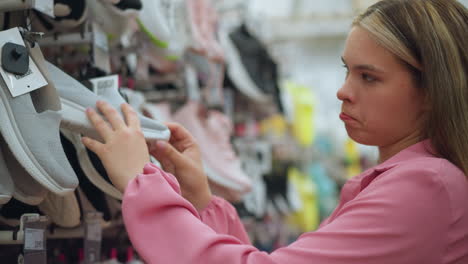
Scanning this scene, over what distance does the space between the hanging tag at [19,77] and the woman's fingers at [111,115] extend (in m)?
0.10

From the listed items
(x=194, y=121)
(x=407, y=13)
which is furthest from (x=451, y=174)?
(x=194, y=121)

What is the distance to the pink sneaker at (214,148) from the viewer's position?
180 centimetres

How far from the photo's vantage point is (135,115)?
37.6 inches

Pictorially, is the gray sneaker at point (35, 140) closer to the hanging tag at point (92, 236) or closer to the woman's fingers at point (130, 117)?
the woman's fingers at point (130, 117)

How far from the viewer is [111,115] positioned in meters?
0.91

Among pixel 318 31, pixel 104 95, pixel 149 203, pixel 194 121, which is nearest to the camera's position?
pixel 149 203

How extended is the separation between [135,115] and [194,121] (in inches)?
36.9

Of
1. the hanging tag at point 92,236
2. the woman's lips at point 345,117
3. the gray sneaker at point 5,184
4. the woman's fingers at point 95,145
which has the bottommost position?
the hanging tag at point 92,236

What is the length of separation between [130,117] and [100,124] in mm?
61

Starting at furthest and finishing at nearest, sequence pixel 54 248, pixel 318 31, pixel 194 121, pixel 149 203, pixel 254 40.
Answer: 1. pixel 318 31
2. pixel 254 40
3. pixel 194 121
4. pixel 54 248
5. pixel 149 203

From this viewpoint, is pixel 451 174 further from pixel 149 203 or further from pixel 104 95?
pixel 104 95

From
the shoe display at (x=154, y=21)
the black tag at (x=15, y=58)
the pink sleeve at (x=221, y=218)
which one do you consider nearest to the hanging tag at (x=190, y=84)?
the shoe display at (x=154, y=21)

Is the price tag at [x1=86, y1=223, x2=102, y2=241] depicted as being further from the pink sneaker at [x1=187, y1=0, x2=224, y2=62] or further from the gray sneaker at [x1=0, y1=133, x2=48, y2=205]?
the pink sneaker at [x1=187, y1=0, x2=224, y2=62]

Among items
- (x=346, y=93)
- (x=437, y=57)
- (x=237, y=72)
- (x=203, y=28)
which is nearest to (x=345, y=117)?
(x=346, y=93)
